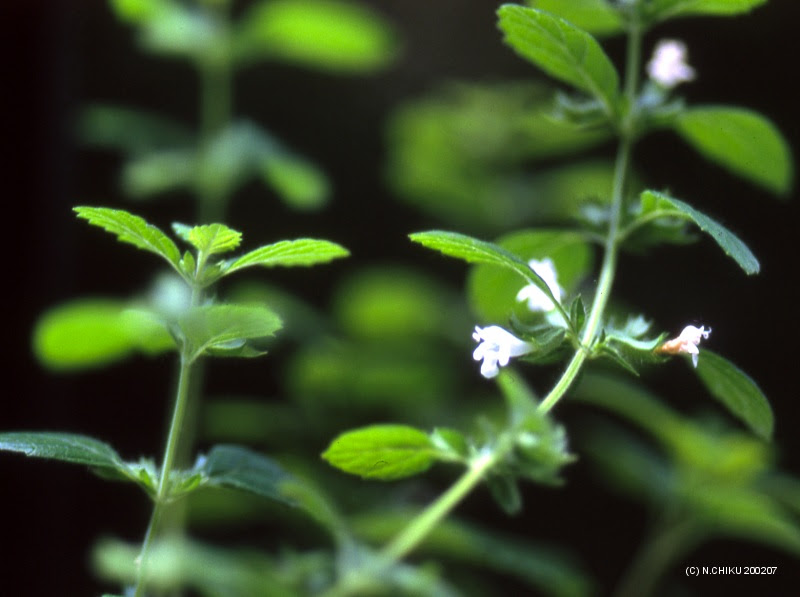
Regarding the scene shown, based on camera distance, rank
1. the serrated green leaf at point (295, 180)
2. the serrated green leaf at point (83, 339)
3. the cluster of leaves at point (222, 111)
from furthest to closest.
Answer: the cluster of leaves at point (222, 111) < the serrated green leaf at point (295, 180) < the serrated green leaf at point (83, 339)

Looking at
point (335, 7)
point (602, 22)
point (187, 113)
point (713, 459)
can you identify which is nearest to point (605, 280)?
point (602, 22)

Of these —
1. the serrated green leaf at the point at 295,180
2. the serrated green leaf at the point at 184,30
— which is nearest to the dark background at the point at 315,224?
the serrated green leaf at the point at 184,30

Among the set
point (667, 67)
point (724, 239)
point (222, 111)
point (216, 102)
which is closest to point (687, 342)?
point (724, 239)

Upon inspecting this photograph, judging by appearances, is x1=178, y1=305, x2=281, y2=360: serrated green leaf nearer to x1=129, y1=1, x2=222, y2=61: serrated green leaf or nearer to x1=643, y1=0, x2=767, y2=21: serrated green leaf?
x1=643, y1=0, x2=767, y2=21: serrated green leaf

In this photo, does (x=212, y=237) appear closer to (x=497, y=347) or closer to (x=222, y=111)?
(x=497, y=347)

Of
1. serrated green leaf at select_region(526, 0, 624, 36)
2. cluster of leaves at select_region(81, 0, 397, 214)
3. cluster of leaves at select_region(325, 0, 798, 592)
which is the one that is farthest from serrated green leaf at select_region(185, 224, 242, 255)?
cluster of leaves at select_region(81, 0, 397, 214)

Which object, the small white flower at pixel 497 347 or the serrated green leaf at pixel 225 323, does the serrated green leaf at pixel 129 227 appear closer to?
the serrated green leaf at pixel 225 323
